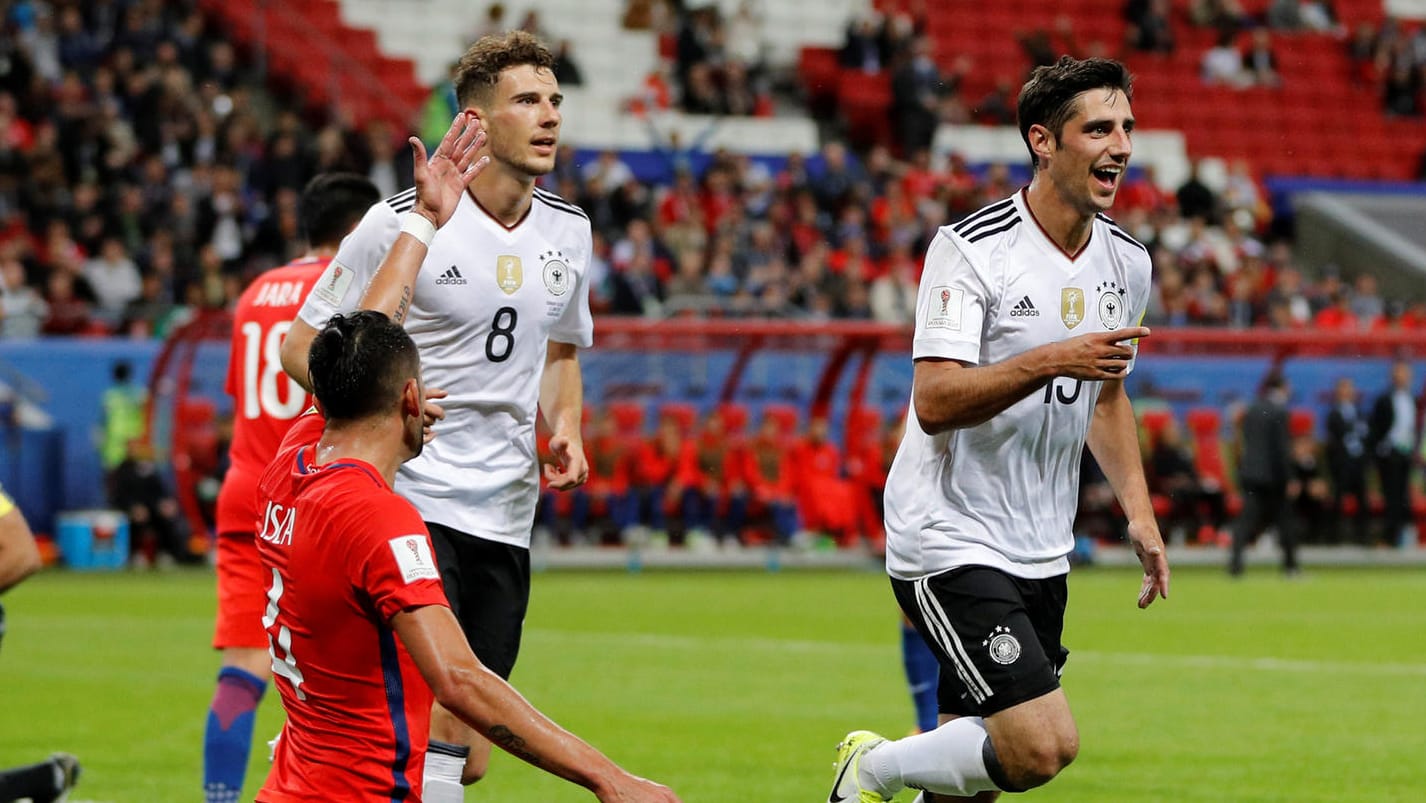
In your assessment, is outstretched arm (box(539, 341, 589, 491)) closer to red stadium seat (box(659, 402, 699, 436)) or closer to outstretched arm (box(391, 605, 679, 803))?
outstretched arm (box(391, 605, 679, 803))

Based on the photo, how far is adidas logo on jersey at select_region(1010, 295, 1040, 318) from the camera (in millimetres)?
6223

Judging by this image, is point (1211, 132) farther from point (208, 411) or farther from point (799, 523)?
point (208, 411)

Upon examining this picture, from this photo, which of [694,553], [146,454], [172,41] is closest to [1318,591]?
[694,553]

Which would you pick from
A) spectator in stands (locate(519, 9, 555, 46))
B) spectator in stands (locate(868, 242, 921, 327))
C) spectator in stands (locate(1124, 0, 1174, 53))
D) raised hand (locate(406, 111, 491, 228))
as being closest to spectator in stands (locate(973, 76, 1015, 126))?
spectator in stands (locate(1124, 0, 1174, 53))

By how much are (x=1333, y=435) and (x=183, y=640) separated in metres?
15.5

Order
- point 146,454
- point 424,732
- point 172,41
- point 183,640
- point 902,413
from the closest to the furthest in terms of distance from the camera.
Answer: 1. point 424,732
2. point 183,640
3. point 146,454
4. point 902,413
5. point 172,41

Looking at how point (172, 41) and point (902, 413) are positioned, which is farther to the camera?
point (172, 41)

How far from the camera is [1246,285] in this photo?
30641mm

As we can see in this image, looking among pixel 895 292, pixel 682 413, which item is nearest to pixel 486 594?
pixel 682 413

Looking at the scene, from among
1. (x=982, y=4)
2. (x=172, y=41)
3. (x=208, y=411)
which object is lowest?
(x=208, y=411)

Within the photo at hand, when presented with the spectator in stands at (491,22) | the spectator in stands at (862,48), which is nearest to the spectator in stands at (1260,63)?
the spectator in stands at (862,48)

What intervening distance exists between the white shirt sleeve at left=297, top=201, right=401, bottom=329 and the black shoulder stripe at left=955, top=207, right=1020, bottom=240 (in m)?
1.73

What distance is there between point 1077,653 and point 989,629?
8923 mm

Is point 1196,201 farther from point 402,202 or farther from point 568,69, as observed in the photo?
point 402,202
